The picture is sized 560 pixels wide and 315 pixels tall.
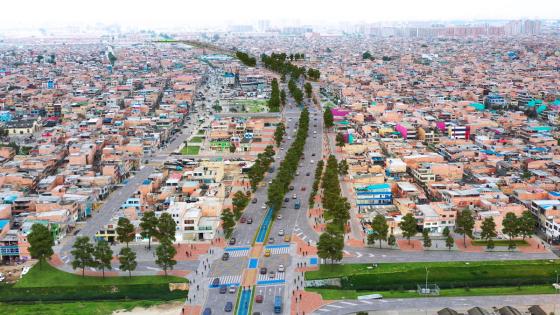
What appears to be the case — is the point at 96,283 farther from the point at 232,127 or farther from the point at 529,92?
the point at 529,92

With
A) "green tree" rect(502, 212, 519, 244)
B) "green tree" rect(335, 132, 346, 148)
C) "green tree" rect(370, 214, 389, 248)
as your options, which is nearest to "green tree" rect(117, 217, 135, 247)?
"green tree" rect(370, 214, 389, 248)

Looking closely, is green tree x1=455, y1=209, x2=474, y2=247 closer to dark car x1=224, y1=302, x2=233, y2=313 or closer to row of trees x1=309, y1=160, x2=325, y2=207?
row of trees x1=309, y1=160, x2=325, y2=207

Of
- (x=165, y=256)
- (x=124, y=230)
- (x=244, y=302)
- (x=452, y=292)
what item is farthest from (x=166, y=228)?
(x=452, y=292)

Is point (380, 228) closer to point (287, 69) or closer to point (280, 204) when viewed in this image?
point (280, 204)

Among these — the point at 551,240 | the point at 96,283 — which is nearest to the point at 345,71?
the point at 551,240

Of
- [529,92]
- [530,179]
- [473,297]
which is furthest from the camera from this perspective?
[529,92]

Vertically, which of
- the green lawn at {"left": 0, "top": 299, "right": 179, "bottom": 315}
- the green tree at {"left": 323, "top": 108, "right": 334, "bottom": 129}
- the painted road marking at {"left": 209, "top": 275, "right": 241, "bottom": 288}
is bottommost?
the green lawn at {"left": 0, "top": 299, "right": 179, "bottom": 315}
